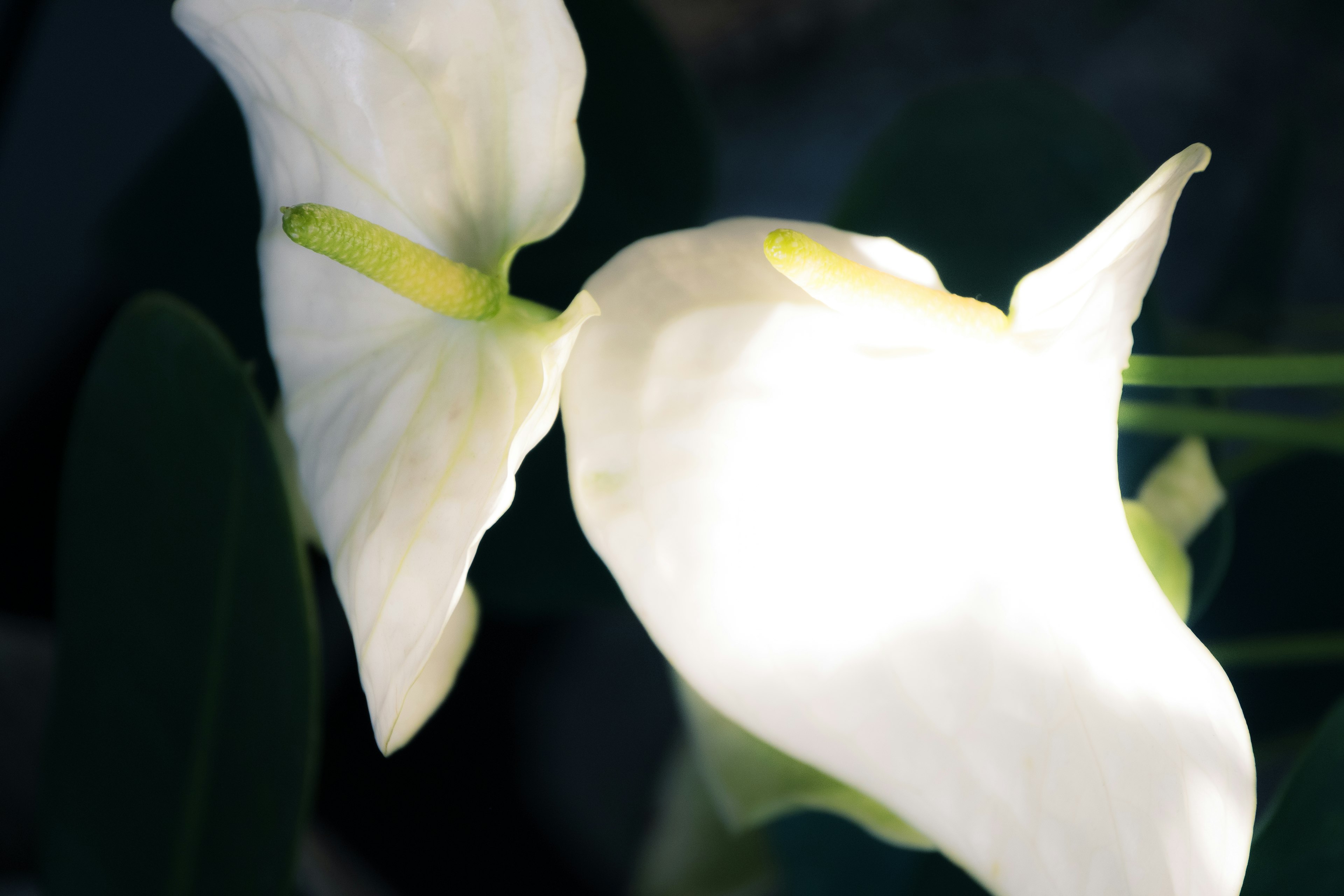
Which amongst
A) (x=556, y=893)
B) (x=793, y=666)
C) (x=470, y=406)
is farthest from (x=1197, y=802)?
(x=556, y=893)

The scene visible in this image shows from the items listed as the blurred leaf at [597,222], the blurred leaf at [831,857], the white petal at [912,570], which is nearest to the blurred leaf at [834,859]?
the blurred leaf at [831,857]

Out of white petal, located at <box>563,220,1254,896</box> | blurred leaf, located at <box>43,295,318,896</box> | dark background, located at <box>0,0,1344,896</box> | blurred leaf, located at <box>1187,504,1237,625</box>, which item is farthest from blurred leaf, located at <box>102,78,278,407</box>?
blurred leaf, located at <box>1187,504,1237,625</box>

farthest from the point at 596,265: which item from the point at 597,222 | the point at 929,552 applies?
the point at 929,552

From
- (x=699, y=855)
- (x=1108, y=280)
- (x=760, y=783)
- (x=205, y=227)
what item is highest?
(x=1108, y=280)

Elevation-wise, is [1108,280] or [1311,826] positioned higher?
[1108,280]

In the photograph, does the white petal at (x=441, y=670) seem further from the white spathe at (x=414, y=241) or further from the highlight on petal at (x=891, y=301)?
the highlight on petal at (x=891, y=301)

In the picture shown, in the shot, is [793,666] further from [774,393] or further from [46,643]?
[46,643]

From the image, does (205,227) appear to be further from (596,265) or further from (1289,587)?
(1289,587)
